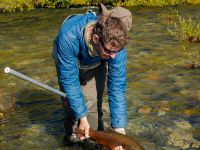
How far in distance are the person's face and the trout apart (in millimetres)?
1135

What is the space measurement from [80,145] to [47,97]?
270 centimetres

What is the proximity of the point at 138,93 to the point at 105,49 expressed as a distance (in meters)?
4.34

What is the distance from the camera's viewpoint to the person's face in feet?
15.4

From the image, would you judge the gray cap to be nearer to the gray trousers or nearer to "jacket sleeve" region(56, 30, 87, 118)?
"jacket sleeve" region(56, 30, 87, 118)

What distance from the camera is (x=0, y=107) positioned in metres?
8.47

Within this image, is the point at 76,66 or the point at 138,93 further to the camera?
the point at 138,93

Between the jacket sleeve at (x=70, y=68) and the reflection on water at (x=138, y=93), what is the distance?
1.46 m

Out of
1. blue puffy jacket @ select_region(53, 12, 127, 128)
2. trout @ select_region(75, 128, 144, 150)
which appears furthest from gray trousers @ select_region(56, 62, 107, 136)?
trout @ select_region(75, 128, 144, 150)

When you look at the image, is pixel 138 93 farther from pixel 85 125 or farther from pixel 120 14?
pixel 120 14

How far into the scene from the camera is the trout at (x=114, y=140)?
210 inches

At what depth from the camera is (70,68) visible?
17.5 ft

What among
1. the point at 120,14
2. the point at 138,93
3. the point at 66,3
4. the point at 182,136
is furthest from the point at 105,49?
the point at 66,3

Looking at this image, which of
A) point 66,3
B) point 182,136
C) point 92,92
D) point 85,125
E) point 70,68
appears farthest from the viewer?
point 66,3

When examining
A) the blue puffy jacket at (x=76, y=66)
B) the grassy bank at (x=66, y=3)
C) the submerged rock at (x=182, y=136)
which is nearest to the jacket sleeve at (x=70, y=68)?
the blue puffy jacket at (x=76, y=66)
